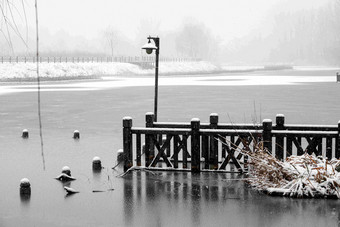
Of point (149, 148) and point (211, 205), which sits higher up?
point (149, 148)

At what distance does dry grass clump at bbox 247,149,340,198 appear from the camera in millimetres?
8625

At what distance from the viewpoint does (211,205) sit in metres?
8.34

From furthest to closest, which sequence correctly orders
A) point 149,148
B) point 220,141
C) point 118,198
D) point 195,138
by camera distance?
point 149,148 → point 195,138 → point 220,141 → point 118,198

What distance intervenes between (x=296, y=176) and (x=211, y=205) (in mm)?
1616

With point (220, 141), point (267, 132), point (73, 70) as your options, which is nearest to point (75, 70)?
point (73, 70)

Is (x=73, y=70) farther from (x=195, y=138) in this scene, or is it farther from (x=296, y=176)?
(x=296, y=176)

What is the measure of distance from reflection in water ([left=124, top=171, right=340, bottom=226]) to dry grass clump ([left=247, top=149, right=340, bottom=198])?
19cm

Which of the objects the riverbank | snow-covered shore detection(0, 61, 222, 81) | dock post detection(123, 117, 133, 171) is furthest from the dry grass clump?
snow-covered shore detection(0, 61, 222, 81)

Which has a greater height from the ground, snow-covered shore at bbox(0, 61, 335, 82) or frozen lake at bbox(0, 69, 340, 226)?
snow-covered shore at bbox(0, 61, 335, 82)

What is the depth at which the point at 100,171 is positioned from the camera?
1108cm

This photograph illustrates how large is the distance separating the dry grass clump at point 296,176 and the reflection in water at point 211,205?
19 centimetres

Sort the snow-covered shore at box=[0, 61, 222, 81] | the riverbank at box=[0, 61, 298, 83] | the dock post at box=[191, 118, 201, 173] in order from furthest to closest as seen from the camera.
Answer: the snow-covered shore at box=[0, 61, 222, 81] → the riverbank at box=[0, 61, 298, 83] → the dock post at box=[191, 118, 201, 173]

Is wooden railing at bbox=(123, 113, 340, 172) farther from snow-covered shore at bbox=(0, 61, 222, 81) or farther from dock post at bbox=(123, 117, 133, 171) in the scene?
snow-covered shore at bbox=(0, 61, 222, 81)

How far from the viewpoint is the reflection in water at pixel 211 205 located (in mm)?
7551
